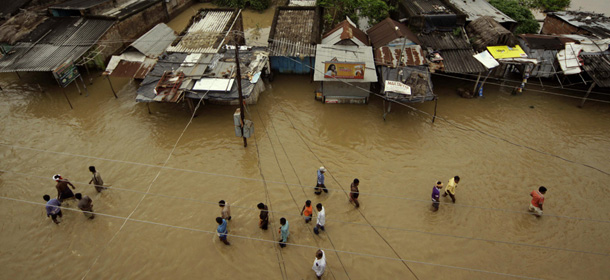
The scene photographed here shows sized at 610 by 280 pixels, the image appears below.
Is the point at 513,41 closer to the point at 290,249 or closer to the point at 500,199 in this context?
the point at 500,199

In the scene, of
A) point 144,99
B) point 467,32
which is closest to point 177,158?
point 144,99

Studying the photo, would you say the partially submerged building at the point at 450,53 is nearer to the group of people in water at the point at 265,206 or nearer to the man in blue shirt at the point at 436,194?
the man in blue shirt at the point at 436,194

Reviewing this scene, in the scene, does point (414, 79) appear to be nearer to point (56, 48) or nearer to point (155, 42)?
point (155, 42)

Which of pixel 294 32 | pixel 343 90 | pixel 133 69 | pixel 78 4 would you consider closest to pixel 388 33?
pixel 343 90

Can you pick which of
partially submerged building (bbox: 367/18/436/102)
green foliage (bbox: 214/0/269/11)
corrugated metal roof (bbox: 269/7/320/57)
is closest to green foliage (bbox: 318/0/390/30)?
corrugated metal roof (bbox: 269/7/320/57)

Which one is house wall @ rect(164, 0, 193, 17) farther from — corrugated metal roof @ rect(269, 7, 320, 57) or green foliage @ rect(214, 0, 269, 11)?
corrugated metal roof @ rect(269, 7, 320, 57)
